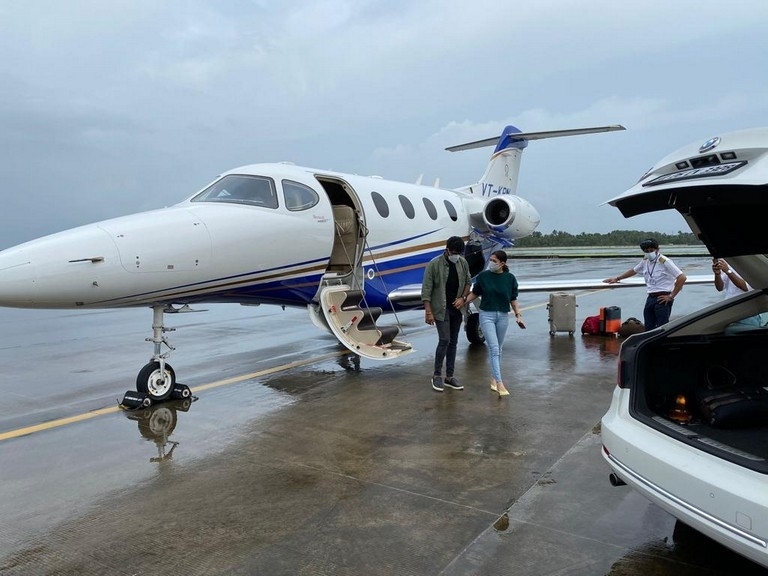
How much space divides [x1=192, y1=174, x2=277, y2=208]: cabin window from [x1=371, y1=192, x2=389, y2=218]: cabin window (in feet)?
7.28

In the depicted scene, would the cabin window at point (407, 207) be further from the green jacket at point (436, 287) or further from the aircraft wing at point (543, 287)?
the green jacket at point (436, 287)

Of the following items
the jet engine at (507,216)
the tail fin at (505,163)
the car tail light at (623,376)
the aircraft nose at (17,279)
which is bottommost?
the car tail light at (623,376)

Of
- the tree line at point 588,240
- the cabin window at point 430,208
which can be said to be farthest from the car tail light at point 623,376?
the tree line at point 588,240

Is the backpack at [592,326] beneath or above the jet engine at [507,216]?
beneath

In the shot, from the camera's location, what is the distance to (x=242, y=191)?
7.82 metres

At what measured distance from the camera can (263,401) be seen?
6.88 metres

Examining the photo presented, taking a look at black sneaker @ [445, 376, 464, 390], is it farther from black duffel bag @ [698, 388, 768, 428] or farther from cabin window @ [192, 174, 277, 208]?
black duffel bag @ [698, 388, 768, 428]

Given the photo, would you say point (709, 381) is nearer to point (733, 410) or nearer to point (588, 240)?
point (733, 410)

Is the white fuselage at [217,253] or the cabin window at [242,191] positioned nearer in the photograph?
the white fuselage at [217,253]

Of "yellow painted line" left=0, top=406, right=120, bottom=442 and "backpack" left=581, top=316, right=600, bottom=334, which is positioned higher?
"yellow painted line" left=0, top=406, right=120, bottom=442

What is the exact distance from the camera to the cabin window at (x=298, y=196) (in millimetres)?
8102

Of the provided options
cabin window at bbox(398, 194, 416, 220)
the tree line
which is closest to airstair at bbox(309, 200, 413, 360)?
cabin window at bbox(398, 194, 416, 220)

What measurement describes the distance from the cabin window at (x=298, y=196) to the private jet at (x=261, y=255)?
0.02m

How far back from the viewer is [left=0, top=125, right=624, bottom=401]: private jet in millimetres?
5938
